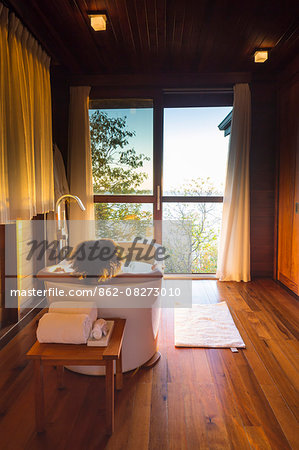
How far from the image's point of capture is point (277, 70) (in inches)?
140

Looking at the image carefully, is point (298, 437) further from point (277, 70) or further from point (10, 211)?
point (277, 70)

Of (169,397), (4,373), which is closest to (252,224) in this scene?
(169,397)

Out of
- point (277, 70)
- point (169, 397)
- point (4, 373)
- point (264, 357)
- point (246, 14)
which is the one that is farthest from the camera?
point (277, 70)

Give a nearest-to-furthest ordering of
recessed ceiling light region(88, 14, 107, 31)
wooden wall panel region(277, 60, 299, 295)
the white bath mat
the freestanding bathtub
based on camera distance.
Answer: the freestanding bathtub → the white bath mat → recessed ceiling light region(88, 14, 107, 31) → wooden wall panel region(277, 60, 299, 295)

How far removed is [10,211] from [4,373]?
1102mm

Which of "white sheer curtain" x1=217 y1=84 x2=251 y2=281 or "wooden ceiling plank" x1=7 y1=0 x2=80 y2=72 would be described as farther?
"white sheer curtain" x1=217 y1=84 x2=251 y2=281

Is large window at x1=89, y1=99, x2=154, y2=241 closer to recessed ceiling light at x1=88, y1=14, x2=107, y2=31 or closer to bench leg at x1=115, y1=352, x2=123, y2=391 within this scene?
recessed ceiling light at x1=88, y1=14, x2=107, y2=31

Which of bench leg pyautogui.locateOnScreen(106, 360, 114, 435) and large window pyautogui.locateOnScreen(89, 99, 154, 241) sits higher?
large window pyautogui.locateOnScreen(89, 99, 154, 241)

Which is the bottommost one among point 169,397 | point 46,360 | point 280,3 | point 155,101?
point 169,397

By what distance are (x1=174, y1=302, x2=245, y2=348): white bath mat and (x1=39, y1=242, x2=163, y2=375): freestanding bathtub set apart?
0.51 m

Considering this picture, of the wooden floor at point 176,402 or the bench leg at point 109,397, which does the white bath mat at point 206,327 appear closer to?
the wooden floor at point 176,402

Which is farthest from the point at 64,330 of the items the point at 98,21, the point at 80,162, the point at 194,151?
the point at 194,151

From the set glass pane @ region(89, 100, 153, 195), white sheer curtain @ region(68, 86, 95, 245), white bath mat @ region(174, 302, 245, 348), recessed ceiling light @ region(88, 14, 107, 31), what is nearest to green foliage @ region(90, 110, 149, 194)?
glass pane @ region(89, 100, 153, 195)

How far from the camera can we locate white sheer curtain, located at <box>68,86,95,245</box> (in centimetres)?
368
